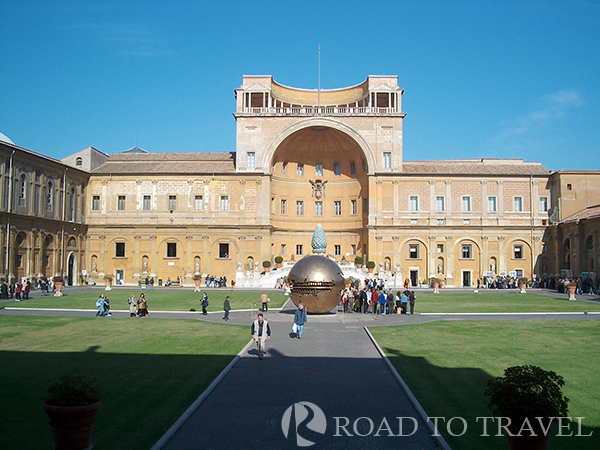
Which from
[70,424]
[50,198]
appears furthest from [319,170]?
[70,424]

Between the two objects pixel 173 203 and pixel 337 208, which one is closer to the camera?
pixel 173 203

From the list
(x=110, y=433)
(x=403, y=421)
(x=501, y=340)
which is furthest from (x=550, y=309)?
(x=110, y=433)

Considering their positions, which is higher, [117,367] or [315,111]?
[315,111]

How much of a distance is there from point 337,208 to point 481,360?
154 feet

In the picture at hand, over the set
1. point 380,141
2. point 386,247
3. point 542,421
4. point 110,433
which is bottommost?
point 110,433

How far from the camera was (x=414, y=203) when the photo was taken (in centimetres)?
5631

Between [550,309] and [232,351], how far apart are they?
22279mm

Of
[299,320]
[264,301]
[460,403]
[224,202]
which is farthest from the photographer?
[224,202]

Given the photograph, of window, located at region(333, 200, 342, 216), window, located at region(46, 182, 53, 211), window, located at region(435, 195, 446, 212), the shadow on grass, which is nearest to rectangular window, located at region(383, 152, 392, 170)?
window, located at region(435, 195, 446, 212)

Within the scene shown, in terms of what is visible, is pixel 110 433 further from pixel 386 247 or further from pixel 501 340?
pixel 386 247

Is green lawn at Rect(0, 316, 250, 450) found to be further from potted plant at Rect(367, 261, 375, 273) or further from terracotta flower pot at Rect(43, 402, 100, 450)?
potted plant at Rect(367, 261, 375, 273)

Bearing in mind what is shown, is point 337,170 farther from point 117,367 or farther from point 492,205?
point 117,367

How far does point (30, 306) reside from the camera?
102ft

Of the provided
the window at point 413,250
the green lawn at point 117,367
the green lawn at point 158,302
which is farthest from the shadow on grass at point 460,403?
the window at point 413,250
